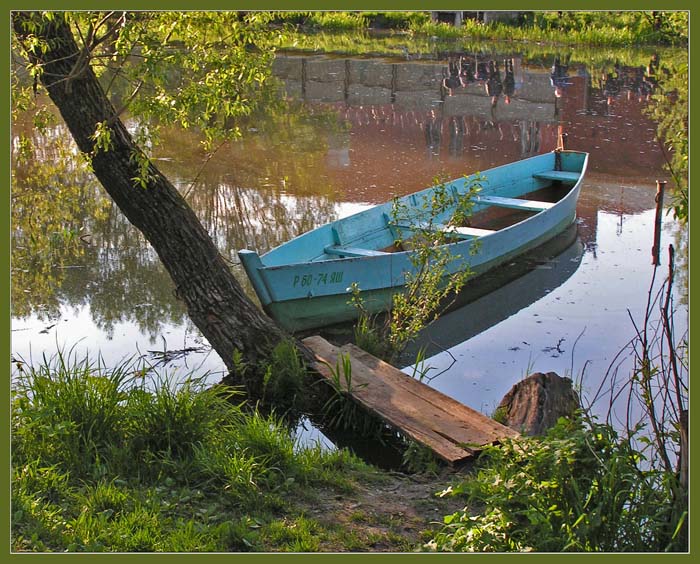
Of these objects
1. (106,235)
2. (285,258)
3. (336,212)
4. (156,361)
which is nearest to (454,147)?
(336,212)

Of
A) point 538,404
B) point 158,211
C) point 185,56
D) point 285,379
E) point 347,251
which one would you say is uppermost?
point 185,56

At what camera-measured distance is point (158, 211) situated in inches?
243

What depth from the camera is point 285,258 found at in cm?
783

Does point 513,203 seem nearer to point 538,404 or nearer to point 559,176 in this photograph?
point 559,176

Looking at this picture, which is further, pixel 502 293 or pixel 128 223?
pixel 128 223

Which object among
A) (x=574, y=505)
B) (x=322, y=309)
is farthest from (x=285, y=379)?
(x=574, y=505)

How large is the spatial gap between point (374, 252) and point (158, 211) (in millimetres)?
2423

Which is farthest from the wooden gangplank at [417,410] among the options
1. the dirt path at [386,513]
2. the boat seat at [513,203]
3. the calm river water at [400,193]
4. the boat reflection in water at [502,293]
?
the boat seat at [513,203]

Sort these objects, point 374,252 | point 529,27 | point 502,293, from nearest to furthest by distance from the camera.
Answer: point 374,252
point 502,293
point 529,27

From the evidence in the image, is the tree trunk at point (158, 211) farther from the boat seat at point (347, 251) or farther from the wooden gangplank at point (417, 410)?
the boat seat at point (347, 251)

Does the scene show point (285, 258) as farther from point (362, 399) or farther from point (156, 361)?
point (362, 399)

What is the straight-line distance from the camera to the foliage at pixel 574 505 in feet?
11.9

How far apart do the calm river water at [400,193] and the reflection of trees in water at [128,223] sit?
26mm

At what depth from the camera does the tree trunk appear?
568 centimetres
